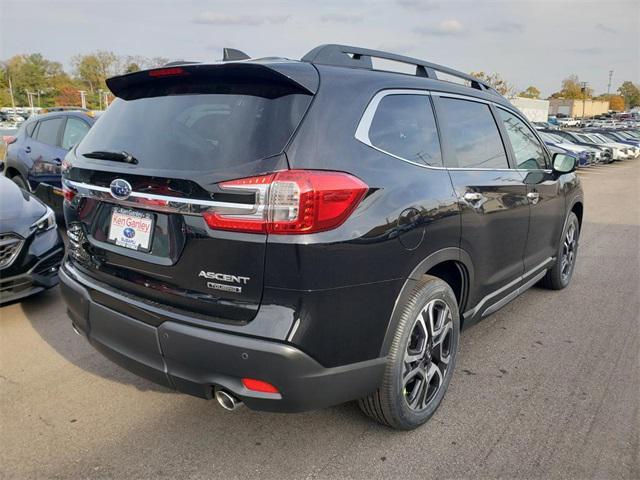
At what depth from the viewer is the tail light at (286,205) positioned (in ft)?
6.90

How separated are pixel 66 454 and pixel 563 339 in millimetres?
3503

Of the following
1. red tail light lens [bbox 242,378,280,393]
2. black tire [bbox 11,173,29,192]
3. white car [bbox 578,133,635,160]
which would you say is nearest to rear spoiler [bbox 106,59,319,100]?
red tail light lens [bbox 242,378,280,393]

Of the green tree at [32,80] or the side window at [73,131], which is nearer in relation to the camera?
the side window at [73,131]

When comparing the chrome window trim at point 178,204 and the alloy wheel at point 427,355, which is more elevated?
the chrome window trim at point 178,204

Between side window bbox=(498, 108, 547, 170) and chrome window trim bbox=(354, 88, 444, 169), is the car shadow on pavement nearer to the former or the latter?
chrome window trim bbox=(354, 88, 444, 169)

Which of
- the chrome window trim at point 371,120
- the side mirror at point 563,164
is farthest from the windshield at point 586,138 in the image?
the chrome window trim at point 371,120

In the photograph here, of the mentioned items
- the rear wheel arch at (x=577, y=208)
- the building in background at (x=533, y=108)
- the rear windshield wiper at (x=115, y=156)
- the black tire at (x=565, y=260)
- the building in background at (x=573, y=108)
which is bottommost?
the black tire at (x=565, y=260)

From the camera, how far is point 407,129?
278cm

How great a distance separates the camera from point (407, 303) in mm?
2607

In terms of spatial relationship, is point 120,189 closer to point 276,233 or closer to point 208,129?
point 208,129

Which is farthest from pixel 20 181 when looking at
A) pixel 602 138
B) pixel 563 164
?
pixel 602 138

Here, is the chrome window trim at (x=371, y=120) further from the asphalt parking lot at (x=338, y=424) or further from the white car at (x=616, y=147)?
the white car at (x=616, y=147)

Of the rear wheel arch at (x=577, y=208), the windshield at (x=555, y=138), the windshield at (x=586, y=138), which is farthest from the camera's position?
the windshield at (x=586, y=138)

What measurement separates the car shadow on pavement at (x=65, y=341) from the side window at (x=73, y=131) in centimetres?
295
